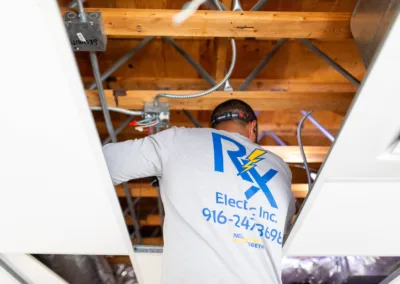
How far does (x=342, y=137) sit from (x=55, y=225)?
820 mm

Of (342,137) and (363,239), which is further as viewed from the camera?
(363,239)

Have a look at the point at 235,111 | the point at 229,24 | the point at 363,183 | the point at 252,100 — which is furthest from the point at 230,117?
the point at 363,183

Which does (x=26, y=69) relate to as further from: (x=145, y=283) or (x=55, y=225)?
(x=145, y=283)

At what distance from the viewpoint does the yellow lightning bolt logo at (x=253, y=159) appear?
1061 millimetres

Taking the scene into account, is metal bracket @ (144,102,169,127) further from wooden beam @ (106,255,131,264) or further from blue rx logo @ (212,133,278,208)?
wooden beam @ (106,255,131,264)

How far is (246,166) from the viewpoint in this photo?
41.8 inches

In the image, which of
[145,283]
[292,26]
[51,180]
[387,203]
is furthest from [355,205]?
[145,283]

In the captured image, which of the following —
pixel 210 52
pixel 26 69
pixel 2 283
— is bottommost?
pixel 2 283

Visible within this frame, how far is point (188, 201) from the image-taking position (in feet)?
3.28

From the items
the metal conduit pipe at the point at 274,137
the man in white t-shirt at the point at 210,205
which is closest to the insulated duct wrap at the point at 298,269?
the man in white t-shirt at the point at 210,205

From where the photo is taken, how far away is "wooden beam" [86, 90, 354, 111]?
1.32 m

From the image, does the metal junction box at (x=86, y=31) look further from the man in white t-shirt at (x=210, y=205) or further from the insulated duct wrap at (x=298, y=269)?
the insulated duct wrap at (x=298, y=269)

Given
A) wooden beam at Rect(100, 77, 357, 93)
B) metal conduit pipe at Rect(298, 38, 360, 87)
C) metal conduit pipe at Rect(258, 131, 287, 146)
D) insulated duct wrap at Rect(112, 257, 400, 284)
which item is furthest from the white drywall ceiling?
metal conduit pipe at Rect(258, 131, 287, 146)

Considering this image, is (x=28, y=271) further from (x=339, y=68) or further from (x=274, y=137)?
(x=274, y=137)
